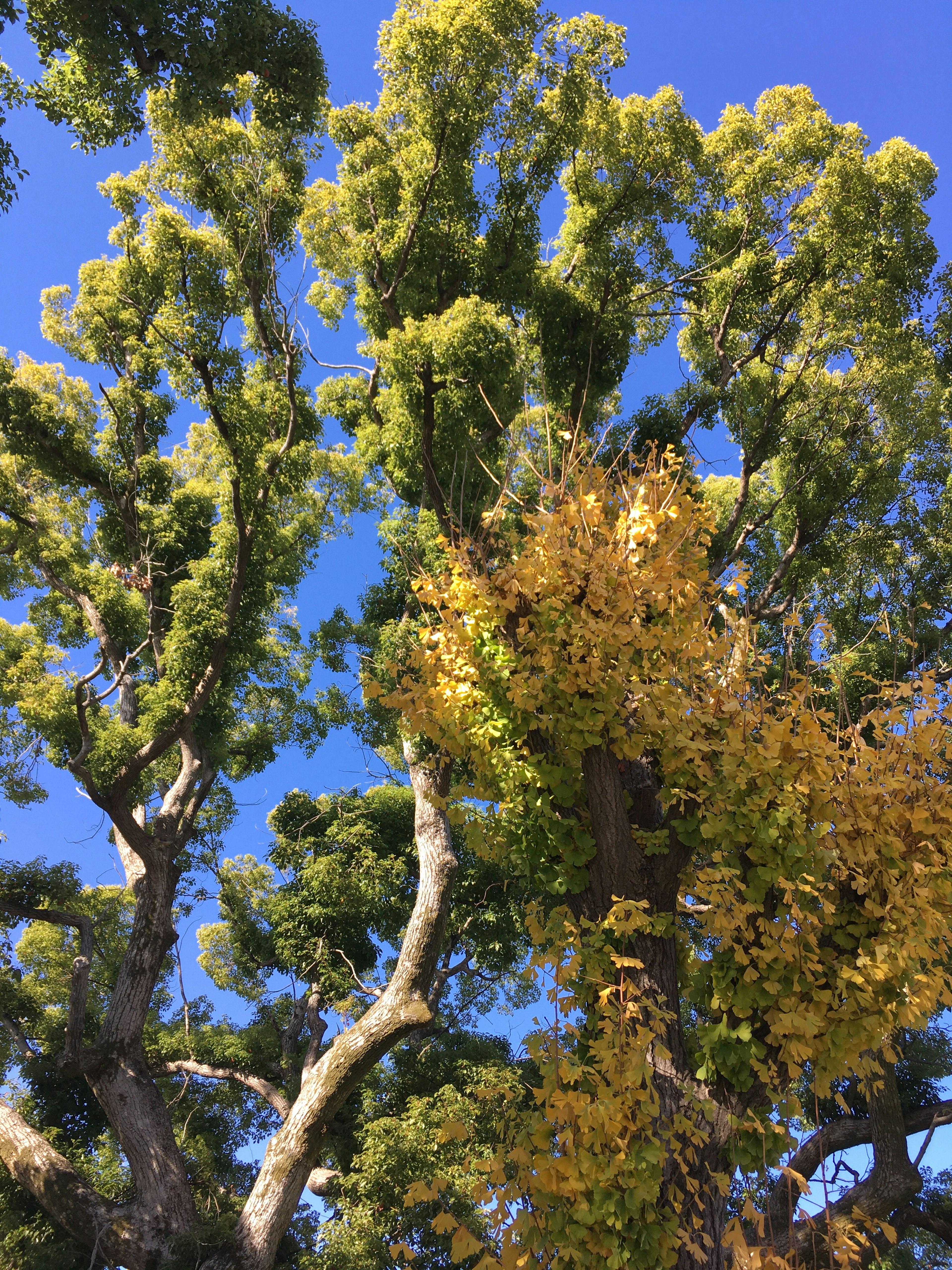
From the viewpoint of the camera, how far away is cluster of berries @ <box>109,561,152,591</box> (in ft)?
30.1

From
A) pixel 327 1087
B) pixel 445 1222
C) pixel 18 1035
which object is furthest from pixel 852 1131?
pixel 18 1035

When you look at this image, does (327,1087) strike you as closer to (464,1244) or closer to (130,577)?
(464,1244)

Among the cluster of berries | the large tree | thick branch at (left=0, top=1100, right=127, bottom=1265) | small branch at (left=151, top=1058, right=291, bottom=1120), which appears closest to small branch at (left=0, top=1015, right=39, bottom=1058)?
the large tree

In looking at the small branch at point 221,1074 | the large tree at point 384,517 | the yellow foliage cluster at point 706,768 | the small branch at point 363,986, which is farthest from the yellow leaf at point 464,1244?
the small branch at point 221,1074

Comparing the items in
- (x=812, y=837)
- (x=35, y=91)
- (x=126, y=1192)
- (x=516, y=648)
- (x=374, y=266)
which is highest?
(x=374, y=266)

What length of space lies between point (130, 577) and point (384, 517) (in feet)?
13.2

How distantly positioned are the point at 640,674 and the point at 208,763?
27.0 ft

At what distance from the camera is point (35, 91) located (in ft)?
19.5

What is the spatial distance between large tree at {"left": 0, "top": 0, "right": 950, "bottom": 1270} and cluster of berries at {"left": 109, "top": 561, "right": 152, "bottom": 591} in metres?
0.22

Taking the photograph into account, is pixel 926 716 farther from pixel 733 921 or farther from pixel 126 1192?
pixel 126 1192

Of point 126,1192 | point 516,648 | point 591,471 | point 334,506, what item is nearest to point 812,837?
point 516,648

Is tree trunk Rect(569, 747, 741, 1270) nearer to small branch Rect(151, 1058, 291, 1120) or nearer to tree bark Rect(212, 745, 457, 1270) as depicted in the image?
tree bark Rect(212, 745, 457, 1270)

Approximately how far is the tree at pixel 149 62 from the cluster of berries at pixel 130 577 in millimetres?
4432

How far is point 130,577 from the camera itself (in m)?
9.19
